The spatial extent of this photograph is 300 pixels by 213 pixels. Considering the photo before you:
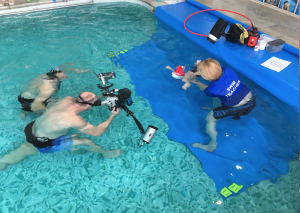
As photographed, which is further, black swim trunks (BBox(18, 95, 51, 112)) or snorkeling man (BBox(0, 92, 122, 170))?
black swim trunks (BBox(18, 95, 51, 112))

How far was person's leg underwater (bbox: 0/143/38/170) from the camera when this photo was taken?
8.11ft

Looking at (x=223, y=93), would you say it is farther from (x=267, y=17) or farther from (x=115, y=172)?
(x=267, y=17)

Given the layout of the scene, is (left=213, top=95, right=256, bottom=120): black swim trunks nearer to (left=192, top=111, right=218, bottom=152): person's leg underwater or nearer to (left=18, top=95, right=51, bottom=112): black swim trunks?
(left=192, top=111, right=218, bottom=152): person's leg underwater

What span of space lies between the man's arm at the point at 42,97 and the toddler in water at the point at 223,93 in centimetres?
232

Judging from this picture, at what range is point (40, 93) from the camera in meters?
3.14

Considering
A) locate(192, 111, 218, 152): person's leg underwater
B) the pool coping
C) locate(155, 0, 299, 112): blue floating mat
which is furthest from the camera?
the pool coping

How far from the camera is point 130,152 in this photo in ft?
8.77

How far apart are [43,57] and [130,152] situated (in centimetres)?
313

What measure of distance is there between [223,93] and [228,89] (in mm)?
79

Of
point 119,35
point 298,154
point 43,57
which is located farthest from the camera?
point 119,35

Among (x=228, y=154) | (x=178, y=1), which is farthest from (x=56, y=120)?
(x=178, y=1)

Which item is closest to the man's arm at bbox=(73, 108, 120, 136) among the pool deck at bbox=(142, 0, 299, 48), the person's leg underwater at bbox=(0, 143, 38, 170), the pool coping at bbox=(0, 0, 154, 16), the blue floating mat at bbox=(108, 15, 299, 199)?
the person's leg underwater at bbox=(0, 143, 38, 170)

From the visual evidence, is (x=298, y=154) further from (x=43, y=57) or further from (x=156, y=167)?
(x=43, y=57)

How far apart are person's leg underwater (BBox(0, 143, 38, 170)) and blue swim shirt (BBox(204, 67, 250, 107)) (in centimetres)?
241
